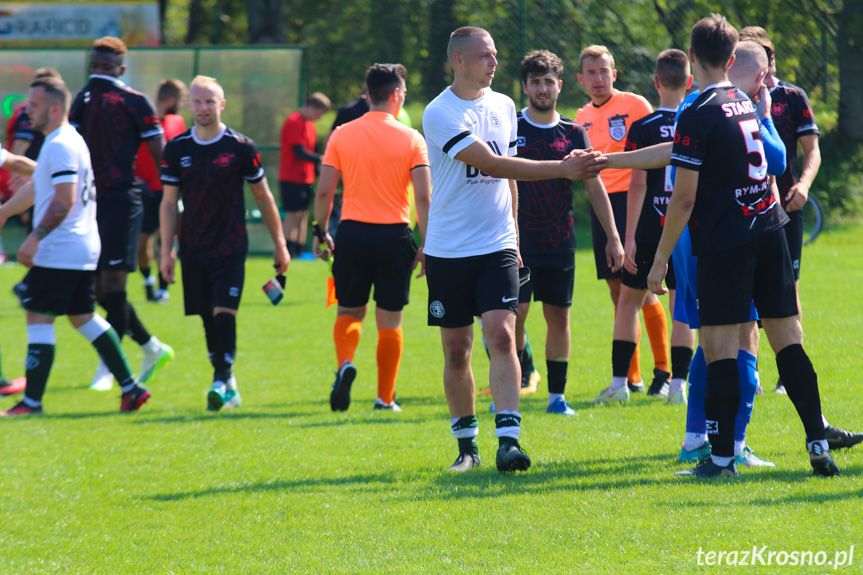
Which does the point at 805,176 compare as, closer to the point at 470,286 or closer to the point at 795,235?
the point at 795,235

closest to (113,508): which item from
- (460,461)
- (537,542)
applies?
(460,461)

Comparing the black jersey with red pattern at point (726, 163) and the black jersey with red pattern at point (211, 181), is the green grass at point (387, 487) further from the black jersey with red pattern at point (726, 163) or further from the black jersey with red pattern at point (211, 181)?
the black jersey with red pattern at point (211, 181)

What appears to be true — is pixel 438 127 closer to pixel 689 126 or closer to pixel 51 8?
pixel 689 126

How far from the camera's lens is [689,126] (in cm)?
455

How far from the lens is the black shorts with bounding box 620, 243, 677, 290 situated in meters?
6.76

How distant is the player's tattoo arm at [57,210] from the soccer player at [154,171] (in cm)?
442

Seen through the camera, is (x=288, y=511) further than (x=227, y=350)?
No

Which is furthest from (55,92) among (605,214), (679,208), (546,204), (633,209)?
(679,208)

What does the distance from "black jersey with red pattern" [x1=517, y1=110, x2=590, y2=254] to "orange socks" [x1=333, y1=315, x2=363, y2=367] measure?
134 centimetres

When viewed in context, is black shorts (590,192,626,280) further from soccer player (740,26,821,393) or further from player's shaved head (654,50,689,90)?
soccer player (740,26,821,393)

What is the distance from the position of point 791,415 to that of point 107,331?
4693 millimetres

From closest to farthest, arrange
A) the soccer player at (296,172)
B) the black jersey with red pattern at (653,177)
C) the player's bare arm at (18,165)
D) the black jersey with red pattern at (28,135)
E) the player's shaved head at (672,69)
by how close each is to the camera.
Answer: the black jersey with red pattern at (653,177), the player's shaved head at (672,69), the player's bare arm at (18,165), the black jersey with red pattern at (28,135), the soccer player at (296,172)

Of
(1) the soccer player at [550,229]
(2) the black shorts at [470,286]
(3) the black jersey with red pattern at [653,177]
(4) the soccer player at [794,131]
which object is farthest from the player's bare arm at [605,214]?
(2) the black shorts at [470,286]

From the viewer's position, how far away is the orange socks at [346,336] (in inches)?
288
